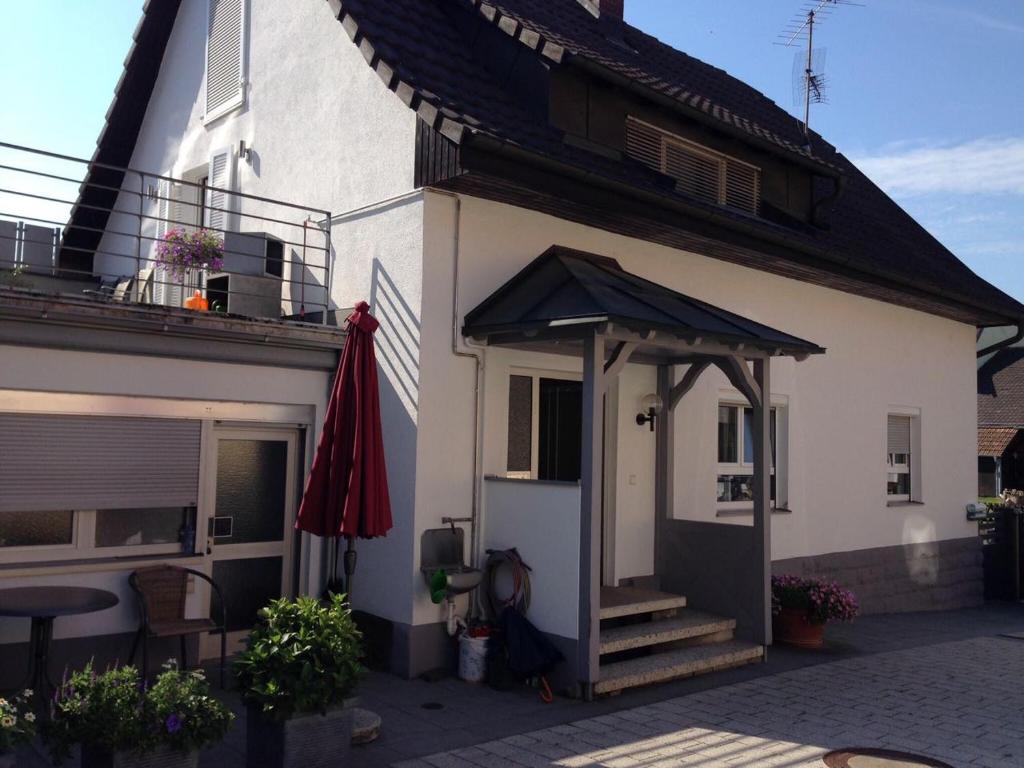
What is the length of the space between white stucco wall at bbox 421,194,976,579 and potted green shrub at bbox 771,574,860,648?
1.19 m

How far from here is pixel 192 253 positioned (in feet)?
30.4

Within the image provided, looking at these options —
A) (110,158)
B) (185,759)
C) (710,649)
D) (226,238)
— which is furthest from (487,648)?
(110,158)

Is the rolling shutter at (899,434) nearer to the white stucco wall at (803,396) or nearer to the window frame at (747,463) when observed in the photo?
the white stucco wall at (803,396)

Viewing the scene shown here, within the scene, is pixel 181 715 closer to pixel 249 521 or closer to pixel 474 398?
pixel 249 521

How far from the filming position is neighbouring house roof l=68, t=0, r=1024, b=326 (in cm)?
780

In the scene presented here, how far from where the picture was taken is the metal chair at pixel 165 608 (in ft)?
22.4

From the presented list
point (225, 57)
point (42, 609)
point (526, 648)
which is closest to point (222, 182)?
point (225, 57)

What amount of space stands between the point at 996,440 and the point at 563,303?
83.9ft

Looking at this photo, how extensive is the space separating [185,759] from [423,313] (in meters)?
4.06

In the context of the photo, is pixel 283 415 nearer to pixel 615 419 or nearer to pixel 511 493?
pixel 511 493

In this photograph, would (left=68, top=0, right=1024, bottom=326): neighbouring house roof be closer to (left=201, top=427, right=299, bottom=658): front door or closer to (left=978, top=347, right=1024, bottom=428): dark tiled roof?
(left=201, top=427, right=299, bottom=658): front door

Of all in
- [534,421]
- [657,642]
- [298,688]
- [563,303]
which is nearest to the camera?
[298,688]

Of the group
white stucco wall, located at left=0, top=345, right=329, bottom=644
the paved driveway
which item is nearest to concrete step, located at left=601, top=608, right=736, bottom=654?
the paved driveway

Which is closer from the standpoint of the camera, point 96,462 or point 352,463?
point 352,463
